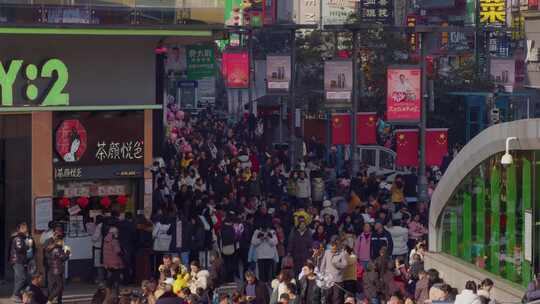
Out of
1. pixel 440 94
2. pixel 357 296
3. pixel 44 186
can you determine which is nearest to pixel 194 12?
pixel 44 186

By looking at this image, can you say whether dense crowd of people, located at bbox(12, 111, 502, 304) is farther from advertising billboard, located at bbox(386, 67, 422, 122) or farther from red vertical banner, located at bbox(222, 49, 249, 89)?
red vertical banner, located at bbox(222, 49, 249, 89)

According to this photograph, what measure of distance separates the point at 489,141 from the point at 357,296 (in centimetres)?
364

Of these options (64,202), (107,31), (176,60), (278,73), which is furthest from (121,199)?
(176,60)

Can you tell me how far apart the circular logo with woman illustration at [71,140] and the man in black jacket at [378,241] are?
595cm

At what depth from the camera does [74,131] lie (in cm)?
2630

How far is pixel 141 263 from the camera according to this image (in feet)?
85.9

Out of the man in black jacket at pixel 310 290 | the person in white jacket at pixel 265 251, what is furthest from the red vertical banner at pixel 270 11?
the man in black jacket at pixel 310 290

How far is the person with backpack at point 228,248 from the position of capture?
2653 cm

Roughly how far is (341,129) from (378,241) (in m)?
16.9

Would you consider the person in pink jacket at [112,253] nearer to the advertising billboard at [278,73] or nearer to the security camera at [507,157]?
the security camera at [507,157]

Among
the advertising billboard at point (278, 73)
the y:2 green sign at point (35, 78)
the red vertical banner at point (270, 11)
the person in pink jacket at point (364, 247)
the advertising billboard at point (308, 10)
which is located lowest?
the person in pink jacket at point (364, 247)

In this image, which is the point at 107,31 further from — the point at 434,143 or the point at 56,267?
the point at 434,143

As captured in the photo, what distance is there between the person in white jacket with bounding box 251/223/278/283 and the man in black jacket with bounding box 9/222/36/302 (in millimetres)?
4408

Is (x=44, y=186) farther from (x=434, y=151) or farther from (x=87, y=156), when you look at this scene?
(x=434, y=151)
